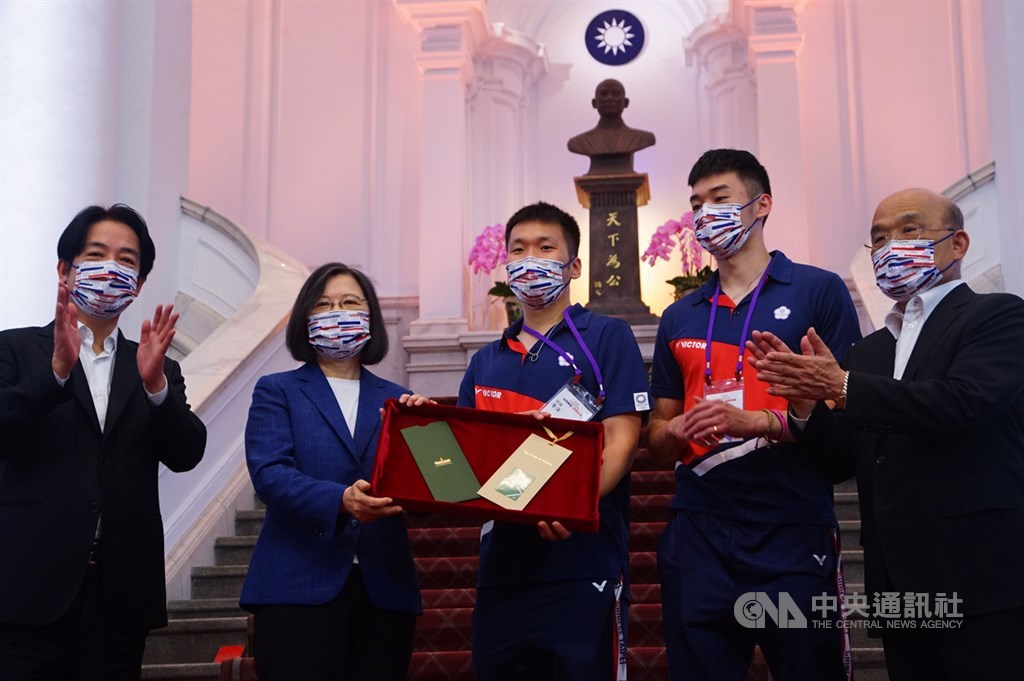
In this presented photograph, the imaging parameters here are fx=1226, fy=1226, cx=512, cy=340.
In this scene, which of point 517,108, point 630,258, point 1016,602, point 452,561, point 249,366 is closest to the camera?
point 1016,602

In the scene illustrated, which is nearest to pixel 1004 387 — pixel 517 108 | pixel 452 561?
pixel 452 561

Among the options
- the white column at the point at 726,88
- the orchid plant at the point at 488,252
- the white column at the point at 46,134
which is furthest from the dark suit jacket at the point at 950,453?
the white column at the point at 726,88

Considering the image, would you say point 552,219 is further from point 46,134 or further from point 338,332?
point 46,134

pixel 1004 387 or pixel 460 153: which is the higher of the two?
pixel 460 153

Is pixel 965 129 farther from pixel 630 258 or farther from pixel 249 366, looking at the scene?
pixel 249 366

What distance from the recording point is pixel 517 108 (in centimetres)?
1250

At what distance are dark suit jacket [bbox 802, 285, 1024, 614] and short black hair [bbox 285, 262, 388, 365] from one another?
4.35 ft

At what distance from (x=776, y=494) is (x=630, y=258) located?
7.22 m

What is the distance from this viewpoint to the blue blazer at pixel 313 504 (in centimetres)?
334

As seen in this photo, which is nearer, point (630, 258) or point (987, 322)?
point (987, 322)

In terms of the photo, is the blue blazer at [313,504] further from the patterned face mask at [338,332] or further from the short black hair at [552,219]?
the short black hair at [552,219]

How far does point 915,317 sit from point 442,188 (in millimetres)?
7917

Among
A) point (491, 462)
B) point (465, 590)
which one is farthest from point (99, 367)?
point (465, 590)

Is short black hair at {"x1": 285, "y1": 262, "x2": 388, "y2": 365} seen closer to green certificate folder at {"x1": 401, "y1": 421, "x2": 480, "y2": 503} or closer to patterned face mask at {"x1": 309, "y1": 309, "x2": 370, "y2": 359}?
patterned face mask at {"x1": 309, "y1": 309, "x2": 370, "y2": 359}
